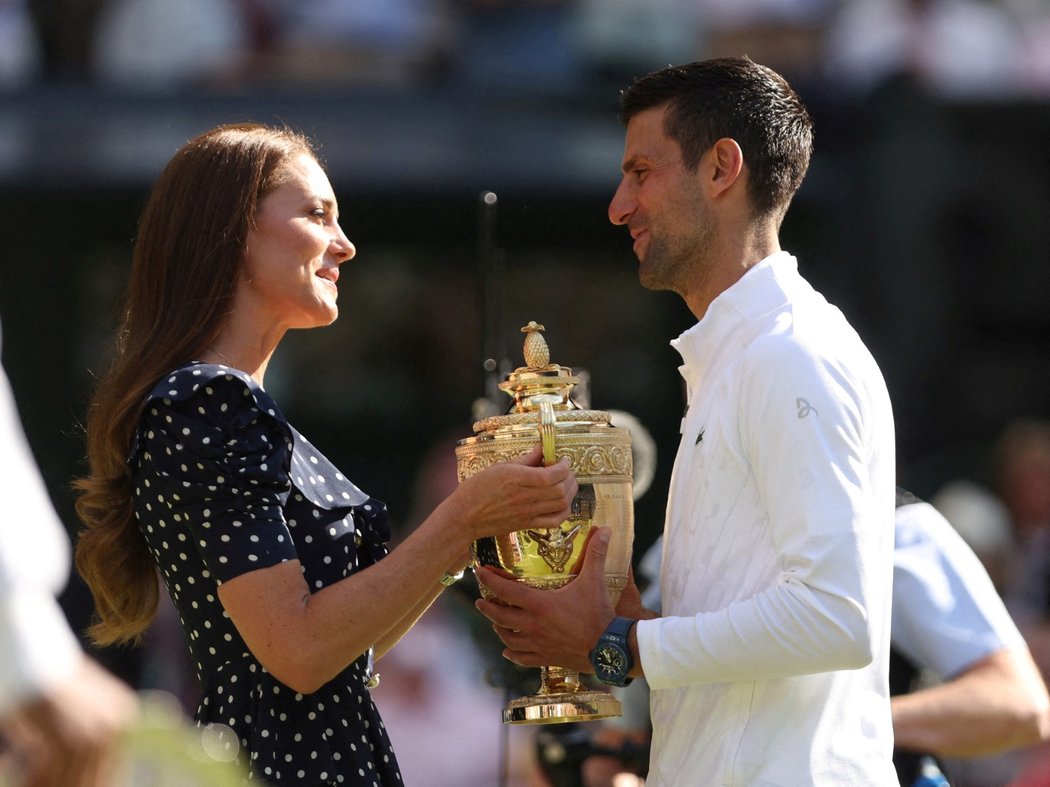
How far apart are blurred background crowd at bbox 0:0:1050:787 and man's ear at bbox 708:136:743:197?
155 inches

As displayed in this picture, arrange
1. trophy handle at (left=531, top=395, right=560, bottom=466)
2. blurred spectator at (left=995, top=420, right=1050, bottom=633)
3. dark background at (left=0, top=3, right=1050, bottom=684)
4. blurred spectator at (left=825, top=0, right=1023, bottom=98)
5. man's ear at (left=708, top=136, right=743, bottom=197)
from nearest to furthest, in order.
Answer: trophy handle at (left=531, top=395, right=560, bottom=466), man's ear at (left=708, top=136, right=743, bottom=197), blurred spectator at (left=995, top=420, right=1050, bottom=633), dark background at (left=0, top=3, right=1050, bottom=684), blurred spectator at (left=825, top=0, right=1023, bottom=98)

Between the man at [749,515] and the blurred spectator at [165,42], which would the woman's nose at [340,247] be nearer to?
the man at [749,515]

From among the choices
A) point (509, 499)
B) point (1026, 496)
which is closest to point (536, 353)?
point (509, 499)

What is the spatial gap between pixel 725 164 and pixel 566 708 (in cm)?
102

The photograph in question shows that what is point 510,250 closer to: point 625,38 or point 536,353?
point 625,38

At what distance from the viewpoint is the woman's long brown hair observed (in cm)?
314

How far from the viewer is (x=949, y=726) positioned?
3.81 m

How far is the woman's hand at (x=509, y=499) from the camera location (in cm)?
311

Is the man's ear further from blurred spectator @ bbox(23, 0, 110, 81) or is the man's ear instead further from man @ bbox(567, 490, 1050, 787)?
blurred spectator @ bbox(23, 0, 110, 81)

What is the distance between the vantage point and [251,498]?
2.96 meters

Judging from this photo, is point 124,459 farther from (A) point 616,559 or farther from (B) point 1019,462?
(B) point 1019,462

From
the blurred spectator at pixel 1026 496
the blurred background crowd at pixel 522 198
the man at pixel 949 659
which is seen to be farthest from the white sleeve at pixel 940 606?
the blurred background crowd at pixel 522 198

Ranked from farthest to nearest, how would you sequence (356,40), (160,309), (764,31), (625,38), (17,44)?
(764,31) → (625,38) → (356,40) → (17,44) → (160,309)

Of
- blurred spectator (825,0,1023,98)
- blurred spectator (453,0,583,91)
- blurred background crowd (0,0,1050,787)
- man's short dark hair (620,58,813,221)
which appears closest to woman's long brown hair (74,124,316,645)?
man's short dark hair (620,58,813,221)
